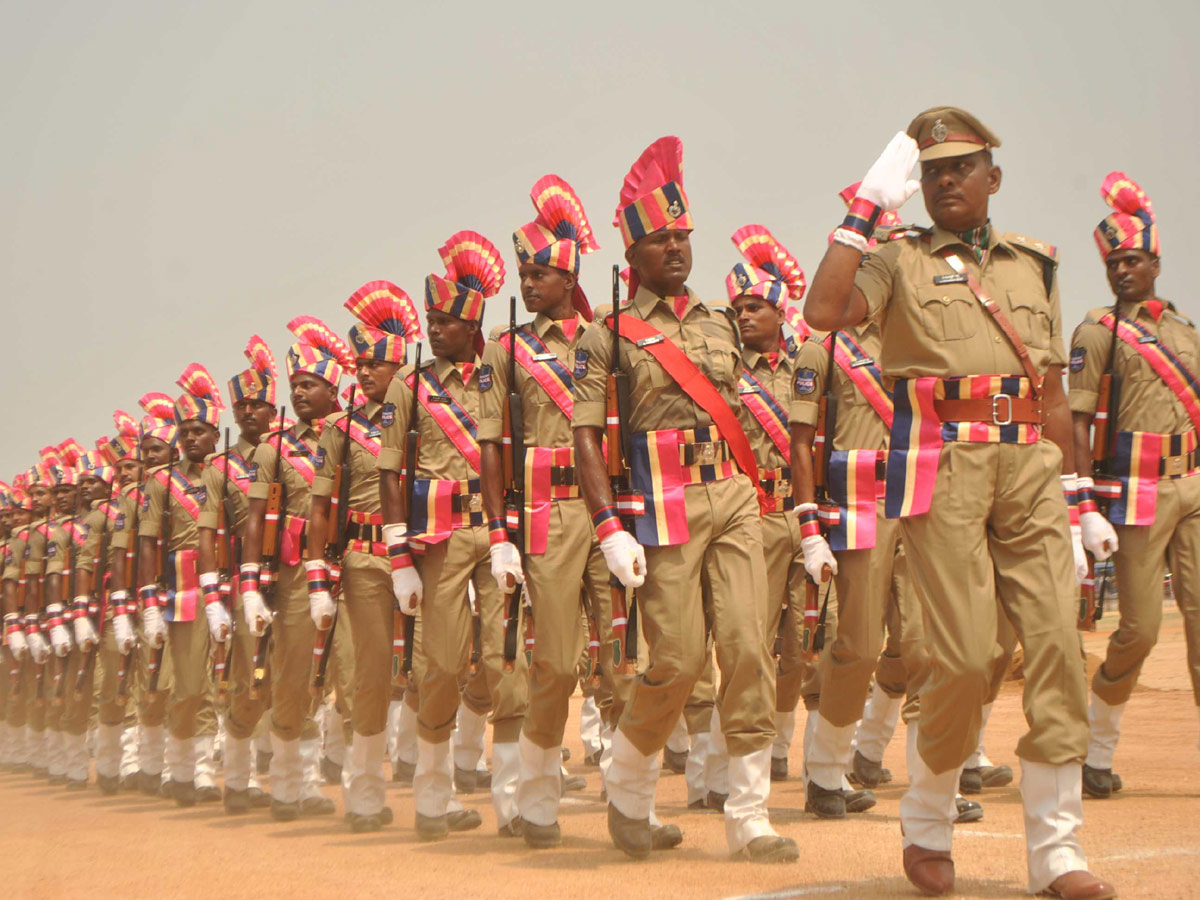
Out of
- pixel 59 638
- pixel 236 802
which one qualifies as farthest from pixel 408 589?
pixel 59 638

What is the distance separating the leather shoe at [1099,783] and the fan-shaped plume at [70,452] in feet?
50.3

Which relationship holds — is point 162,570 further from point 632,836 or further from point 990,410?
point 990,410

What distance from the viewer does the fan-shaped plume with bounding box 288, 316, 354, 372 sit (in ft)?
41.1

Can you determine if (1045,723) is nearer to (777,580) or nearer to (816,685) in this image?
(777,580)

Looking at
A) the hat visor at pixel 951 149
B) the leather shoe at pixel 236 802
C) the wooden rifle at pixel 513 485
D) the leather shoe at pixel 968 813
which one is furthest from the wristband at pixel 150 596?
the hat visor at pixel 951 149

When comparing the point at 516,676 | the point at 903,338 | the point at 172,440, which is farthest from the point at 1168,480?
the point at 172,440

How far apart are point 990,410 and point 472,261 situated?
4783 millimetres

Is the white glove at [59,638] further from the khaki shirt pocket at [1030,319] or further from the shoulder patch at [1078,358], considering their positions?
the khaki shirt pocket at [1030,319]

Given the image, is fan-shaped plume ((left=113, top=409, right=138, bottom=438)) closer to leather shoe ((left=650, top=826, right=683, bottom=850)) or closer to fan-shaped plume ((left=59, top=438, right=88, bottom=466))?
fan-shaped plume ((left=59, top=438, right=88, bottom=466))

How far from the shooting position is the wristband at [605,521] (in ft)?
22.3

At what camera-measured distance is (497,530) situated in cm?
803

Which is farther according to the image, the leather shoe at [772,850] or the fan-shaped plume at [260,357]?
the fan-shaped plume at [260,357]

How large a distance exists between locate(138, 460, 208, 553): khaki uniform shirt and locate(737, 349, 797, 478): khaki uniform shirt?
5286 mm

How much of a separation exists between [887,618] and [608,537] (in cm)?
301
